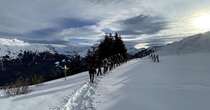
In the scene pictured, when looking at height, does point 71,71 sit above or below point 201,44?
below

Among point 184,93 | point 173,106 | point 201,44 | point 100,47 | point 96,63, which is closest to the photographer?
point 173,106

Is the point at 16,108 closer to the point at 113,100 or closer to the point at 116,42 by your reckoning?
the point at 113,100

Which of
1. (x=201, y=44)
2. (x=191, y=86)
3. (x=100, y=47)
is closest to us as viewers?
(x=191, y=86)

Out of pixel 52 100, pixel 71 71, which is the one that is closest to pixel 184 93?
pixel 52 100

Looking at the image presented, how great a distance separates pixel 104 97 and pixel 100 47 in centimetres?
5221

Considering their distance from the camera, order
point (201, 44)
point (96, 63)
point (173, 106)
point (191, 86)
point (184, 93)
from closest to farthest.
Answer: point (173, 106)
point (184, 93)
point (191, 86)
point (96, 63)
point (201, 44)

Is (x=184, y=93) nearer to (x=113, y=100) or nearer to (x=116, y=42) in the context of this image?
(x=113, y=100)

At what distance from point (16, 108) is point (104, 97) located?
11.6 ft

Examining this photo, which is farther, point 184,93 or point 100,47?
point 100,47

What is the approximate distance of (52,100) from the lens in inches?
525

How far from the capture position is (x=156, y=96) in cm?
1143

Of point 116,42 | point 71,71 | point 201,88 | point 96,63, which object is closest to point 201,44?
point 116,42

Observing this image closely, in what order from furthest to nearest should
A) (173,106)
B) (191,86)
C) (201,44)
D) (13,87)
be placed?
(201,44) < (13,87) < (191,86) < (173,106)

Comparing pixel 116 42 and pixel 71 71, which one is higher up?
pixel 116 42
